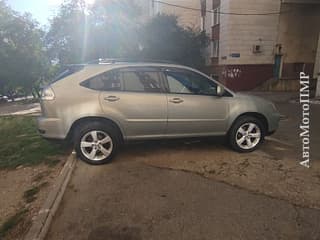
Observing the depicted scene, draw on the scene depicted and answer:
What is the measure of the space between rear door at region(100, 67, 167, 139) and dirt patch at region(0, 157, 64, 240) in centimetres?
138

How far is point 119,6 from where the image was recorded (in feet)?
76.4

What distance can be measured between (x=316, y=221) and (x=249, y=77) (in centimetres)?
1622

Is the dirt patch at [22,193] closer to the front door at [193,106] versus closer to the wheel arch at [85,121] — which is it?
the wheel arch at [85,121]

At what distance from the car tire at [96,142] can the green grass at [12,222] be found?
1.45 meters

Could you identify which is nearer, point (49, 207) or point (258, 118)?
point (49, 207)

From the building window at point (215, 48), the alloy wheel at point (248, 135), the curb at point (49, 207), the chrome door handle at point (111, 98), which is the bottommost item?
the curb at point (49, 207)

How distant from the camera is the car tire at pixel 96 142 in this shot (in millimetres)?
4457

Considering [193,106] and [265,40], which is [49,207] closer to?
[193,106]

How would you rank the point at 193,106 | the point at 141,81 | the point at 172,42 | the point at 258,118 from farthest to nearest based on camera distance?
the point at 172,42 → the point at 258,118 → the point at 193,106 → the point at 141,81

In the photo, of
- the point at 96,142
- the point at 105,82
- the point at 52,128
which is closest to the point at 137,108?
the point at 105,82

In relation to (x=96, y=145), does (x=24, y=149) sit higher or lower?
lower

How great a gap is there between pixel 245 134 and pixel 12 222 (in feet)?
12.9

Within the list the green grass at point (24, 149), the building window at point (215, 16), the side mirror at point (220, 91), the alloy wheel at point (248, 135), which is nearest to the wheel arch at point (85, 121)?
the green grass at point (24, 149)

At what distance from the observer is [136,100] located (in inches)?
178
